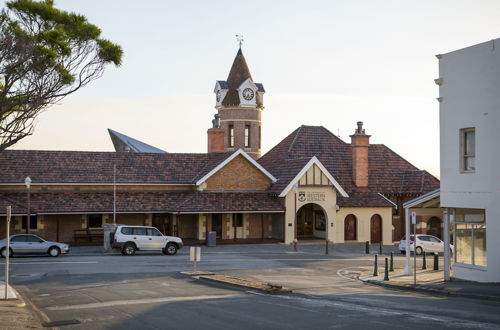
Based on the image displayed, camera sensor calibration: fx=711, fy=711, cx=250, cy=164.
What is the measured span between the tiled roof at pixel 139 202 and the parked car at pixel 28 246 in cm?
441

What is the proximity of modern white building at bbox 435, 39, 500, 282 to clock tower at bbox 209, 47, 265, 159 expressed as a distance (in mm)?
39039

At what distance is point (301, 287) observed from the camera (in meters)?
25.2

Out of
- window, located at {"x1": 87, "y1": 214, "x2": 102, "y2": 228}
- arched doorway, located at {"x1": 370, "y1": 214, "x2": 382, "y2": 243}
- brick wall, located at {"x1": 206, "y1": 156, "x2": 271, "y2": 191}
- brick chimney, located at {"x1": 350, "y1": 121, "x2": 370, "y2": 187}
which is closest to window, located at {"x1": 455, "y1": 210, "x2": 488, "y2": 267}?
brick wall, located at {"x1": 206, "y1": 156, "x2": 271, "y2": 191}

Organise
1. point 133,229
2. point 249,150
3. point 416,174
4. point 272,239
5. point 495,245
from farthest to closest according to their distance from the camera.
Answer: point 249,150 < point 416,174 < point 272,239 < point 133,229 < point 495,245

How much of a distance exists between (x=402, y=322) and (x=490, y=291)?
8.13m

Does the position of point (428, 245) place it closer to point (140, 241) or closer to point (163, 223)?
point (140, 241)

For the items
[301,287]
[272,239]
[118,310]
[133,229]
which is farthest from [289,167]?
[118,310]

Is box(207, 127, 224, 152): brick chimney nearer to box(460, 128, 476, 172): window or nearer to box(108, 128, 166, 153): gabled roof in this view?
box(108, 128, 166, 153): gabled roof

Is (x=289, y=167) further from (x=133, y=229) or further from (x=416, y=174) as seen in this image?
(x=133, y=229)

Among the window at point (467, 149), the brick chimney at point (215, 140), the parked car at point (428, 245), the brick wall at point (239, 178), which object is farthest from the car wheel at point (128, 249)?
the window at point (467, 149)

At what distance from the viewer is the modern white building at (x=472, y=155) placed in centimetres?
2480

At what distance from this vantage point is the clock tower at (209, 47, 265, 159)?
65.6m

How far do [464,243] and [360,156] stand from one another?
25173 mm

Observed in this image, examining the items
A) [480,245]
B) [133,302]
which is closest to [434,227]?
[480,245]
